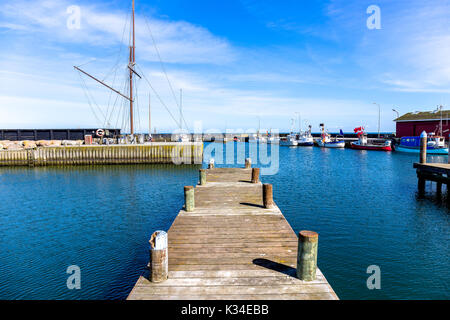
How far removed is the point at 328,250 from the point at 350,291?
12.4 feet

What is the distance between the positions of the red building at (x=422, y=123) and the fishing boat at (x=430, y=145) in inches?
248

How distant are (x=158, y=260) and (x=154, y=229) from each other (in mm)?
11561

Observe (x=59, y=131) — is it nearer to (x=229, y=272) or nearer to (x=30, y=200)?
(x=30, y=200)

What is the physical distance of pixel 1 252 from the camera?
15.3 meters

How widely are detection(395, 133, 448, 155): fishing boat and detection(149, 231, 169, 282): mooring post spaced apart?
77777mm

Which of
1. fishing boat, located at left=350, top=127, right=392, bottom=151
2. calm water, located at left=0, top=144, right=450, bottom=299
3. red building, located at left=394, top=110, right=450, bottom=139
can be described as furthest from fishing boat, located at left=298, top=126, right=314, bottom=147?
calm water, located at left=0, top=144, right=450, bottom=299

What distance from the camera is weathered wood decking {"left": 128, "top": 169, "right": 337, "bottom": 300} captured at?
7.36 meters

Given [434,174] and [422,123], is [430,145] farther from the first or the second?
[434,174]

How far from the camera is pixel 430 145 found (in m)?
68.2

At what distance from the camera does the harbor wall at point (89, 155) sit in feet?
172

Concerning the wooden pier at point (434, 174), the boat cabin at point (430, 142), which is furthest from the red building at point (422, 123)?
the wooden pier at point (434, 174)

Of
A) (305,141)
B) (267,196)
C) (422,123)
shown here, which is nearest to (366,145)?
(422,123)
